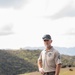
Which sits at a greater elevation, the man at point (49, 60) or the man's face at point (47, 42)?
the man's face at point (47, 42)

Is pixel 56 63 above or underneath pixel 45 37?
underneath

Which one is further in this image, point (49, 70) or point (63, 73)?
point (63, 73)

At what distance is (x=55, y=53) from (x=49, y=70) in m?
0.88

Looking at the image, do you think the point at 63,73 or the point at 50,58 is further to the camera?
the point at 63,73

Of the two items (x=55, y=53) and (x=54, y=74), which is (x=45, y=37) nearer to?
(x=55, y=53)

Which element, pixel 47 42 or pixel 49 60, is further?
pixel 49 60

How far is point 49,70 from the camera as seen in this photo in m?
14.6

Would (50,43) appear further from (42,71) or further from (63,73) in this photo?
(63,73)

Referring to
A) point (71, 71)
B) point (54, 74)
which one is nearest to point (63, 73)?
point (71, 71)

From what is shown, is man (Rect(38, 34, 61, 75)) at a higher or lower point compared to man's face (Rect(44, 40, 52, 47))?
lower

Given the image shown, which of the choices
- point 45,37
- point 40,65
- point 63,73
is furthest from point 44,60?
point 63,73

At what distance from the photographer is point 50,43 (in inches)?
569

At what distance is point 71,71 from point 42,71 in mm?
90209

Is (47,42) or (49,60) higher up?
(47,42)
